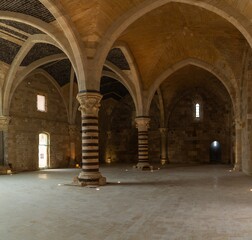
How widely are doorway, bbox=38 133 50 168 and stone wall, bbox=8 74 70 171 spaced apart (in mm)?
304

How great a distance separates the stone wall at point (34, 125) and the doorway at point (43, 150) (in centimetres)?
30

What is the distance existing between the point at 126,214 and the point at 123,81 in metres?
12.2

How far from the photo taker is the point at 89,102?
443 inches

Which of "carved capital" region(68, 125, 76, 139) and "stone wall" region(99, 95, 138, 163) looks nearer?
"carved capital" region(68, 125, 76, 139)

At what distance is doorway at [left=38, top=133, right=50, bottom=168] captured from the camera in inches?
786

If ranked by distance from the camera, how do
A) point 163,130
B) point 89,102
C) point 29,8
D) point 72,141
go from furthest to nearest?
point 163,130, point 72,141, point 89,102, point 29,8

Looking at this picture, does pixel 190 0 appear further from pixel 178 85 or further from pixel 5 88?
pixel 178 85

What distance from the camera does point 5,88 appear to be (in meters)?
16.8

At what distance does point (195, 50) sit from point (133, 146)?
490 inches

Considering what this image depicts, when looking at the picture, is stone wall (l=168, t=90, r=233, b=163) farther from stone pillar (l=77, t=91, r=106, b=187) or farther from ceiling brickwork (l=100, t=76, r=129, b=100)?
stone pillar (l=77, t=91, r=106, b=187)

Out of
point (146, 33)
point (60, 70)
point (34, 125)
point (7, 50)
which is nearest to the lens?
point (146, 33)

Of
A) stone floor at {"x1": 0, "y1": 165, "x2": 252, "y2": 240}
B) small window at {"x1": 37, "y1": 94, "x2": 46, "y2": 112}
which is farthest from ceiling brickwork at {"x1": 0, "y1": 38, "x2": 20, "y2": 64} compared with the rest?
stone floor at {"x1": 0, "y1": 165, "x2": 252, "y2": 240}

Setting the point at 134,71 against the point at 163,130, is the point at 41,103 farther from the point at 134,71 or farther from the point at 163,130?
the point at 163,130

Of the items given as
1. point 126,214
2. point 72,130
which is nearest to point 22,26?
point 126,214
